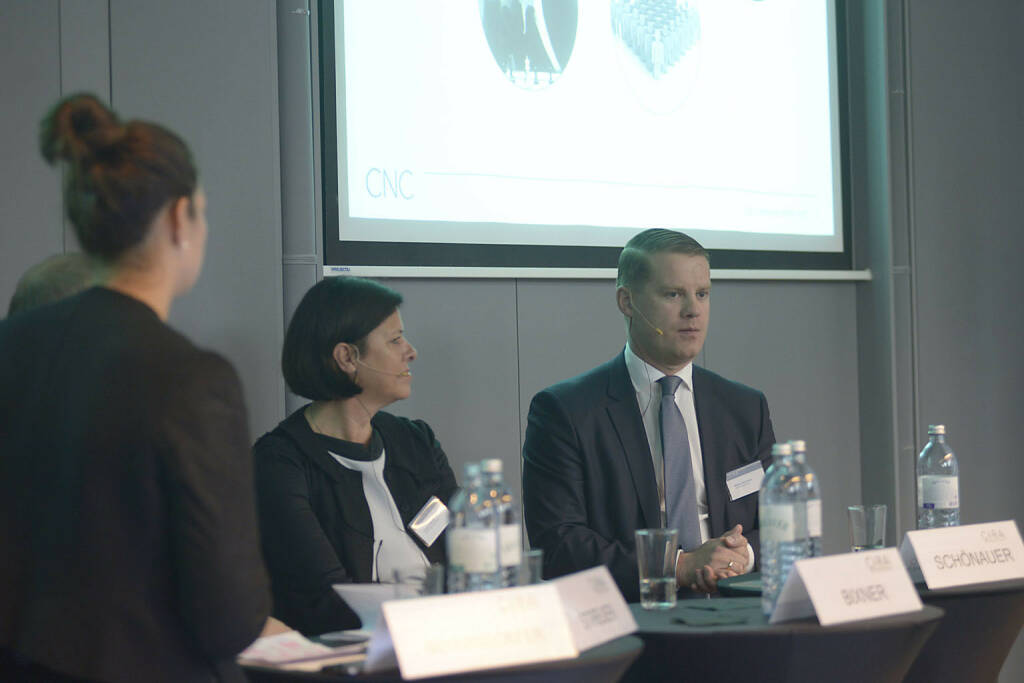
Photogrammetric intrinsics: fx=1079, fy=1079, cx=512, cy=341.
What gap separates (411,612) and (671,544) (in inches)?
25.1

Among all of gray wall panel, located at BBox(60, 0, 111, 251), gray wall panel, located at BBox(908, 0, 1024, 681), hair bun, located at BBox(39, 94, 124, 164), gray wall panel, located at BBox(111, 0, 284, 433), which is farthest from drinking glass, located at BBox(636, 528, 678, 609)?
gray wall panel, located at BBox(908, 0, 1024, 681)

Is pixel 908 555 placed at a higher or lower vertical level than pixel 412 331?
lower

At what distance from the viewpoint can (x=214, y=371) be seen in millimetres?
1361

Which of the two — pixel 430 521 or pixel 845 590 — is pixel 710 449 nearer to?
pixel 430 521

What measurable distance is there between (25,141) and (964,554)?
2481mm

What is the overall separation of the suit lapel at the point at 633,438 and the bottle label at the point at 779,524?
2.78ft

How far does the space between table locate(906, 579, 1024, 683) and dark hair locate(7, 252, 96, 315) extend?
1.75 metres

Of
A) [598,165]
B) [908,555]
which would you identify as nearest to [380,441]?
[908,555]

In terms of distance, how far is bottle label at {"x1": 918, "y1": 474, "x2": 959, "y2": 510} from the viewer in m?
2.37

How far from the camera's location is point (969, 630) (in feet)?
6.86

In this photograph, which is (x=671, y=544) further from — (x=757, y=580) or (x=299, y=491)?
(x=299, y=491)

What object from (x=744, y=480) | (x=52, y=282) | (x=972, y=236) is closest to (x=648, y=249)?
(x=744, y=480)

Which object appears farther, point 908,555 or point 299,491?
point 299,491

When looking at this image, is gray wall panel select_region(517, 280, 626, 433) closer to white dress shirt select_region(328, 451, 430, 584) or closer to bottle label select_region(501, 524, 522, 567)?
white dress shirt select_region(328, 451, 430, 584)
